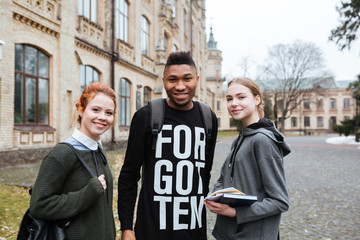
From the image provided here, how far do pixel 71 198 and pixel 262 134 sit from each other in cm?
135

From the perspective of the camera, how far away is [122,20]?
1781cm

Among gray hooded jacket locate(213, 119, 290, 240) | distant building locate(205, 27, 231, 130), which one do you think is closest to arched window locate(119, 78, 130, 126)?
gray hooded jacket locate(213, 119, 290, 240)

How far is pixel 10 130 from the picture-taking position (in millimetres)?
9742

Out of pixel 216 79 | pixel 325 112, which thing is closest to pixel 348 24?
pixel 216 79

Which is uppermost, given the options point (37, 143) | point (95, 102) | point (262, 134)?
point (95, 102)

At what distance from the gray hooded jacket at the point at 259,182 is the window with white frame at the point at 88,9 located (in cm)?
1393

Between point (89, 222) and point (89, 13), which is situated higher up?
point (89, 13)

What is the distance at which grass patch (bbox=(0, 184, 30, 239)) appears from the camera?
433 cm

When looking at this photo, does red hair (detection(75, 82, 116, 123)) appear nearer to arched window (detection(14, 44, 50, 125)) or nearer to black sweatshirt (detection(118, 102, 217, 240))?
black sweatshirt (detection(118, 102, 217, 240))

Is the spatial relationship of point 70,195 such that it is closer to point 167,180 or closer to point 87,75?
point 167,180

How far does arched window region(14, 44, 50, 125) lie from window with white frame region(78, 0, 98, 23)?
3.62 meters

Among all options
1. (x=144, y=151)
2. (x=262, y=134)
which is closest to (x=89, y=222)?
(x=144, y=151)

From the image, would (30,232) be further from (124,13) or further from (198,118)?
(124,13)

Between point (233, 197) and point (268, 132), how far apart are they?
54cm
